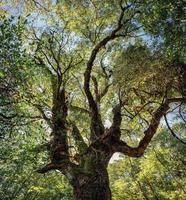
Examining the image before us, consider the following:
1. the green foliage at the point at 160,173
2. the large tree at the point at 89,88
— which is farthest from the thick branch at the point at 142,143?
the green foliage at the point at 160,173

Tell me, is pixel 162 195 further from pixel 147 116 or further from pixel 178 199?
pixel 147 116

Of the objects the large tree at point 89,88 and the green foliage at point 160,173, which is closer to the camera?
the large tree at point 89,88

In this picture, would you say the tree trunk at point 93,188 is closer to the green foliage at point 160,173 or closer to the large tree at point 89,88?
the large tree at point 89,88

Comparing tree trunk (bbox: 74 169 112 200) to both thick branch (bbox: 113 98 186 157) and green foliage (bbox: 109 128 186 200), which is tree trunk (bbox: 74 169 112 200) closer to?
thick branch (bbox: 113 98 186 157)

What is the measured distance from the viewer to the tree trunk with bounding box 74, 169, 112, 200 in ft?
33.1

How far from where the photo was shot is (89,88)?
12984mm

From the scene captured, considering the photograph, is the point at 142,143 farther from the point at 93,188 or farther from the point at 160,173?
the point at 160,173

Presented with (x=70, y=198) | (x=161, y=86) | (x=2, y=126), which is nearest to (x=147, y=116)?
(x=161, y=86)

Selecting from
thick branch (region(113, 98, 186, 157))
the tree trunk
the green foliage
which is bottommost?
the tree trunk

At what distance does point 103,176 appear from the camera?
10.6 metres

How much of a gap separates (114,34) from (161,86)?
296 cm

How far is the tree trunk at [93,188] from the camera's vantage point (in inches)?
397

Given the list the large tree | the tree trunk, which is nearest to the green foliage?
the large tree

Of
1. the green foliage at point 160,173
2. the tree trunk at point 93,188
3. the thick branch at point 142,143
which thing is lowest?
the tree trunk at point 93,188
